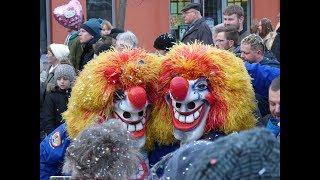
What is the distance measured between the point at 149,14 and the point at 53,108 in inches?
218

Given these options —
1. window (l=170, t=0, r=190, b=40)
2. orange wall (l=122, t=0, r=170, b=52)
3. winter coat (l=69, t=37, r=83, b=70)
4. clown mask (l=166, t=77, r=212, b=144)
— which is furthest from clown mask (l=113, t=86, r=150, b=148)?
orange wall (l=122, t=0, r=170, b=52)

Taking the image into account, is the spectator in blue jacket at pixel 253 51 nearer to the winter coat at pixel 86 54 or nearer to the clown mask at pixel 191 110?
the clown mask at pixel 191 110

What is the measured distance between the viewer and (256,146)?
1.30 m

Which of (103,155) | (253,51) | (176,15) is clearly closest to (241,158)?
(103,155)

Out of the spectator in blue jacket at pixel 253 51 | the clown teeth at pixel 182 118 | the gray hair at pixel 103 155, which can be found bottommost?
the clown teeth at pixel 182 118

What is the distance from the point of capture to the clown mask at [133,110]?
3.02m

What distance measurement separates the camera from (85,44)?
5.41 meters

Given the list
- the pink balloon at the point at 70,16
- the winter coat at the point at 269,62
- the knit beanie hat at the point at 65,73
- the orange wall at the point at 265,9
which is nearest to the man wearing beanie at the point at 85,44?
the knit beanie hat at the point at 65,73

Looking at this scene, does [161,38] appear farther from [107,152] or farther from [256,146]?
[256,146]

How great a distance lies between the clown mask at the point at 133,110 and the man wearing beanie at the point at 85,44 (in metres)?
2.18

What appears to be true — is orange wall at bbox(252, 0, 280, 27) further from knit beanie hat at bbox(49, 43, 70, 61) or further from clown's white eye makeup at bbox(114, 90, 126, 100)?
clown's white eye makeup at bbox(114, 90, 126, 100)

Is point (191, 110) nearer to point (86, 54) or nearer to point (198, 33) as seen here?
point (198, 33)
